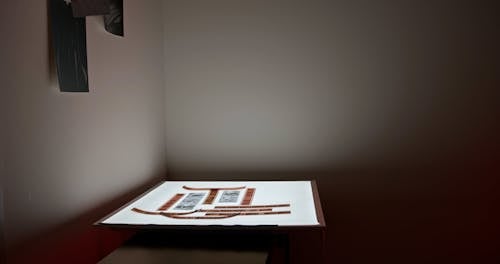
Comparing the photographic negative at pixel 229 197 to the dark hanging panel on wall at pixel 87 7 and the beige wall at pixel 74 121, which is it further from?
the dark hanging panel on wall at pixel 87 7

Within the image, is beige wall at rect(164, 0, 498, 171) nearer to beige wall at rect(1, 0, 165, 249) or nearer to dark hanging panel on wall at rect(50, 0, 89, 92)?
beige wall at rect(1, 0, 165, 249)

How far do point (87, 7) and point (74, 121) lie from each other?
357 millimetres

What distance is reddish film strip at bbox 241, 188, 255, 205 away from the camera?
168 cm

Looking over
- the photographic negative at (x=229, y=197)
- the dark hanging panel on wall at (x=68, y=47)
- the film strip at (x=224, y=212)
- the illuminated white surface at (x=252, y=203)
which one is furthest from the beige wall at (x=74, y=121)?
the photographic negative at (x=229, y=197)

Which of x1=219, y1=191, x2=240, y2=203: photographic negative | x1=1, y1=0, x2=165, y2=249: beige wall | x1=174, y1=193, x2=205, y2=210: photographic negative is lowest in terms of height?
x1=174, y1=193, x2=205, y2=210: photographic negative

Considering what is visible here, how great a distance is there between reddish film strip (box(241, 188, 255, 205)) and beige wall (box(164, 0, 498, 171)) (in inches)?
17.0

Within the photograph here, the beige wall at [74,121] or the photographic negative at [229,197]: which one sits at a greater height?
the beige wall at [74,121]

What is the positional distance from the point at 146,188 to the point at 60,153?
0.73 meters

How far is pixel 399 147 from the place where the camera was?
2.25m

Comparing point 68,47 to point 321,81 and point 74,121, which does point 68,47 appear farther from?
point 321,81

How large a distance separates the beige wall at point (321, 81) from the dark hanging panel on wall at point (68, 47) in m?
0.88

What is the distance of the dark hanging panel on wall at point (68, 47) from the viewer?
136 cm

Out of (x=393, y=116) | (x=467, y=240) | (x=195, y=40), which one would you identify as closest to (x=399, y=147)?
(x=393, y=116)

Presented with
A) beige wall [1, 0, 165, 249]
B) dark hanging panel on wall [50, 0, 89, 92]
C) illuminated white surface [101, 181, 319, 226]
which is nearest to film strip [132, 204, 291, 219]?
illuminated white surface [101, 181, 319, 226]
